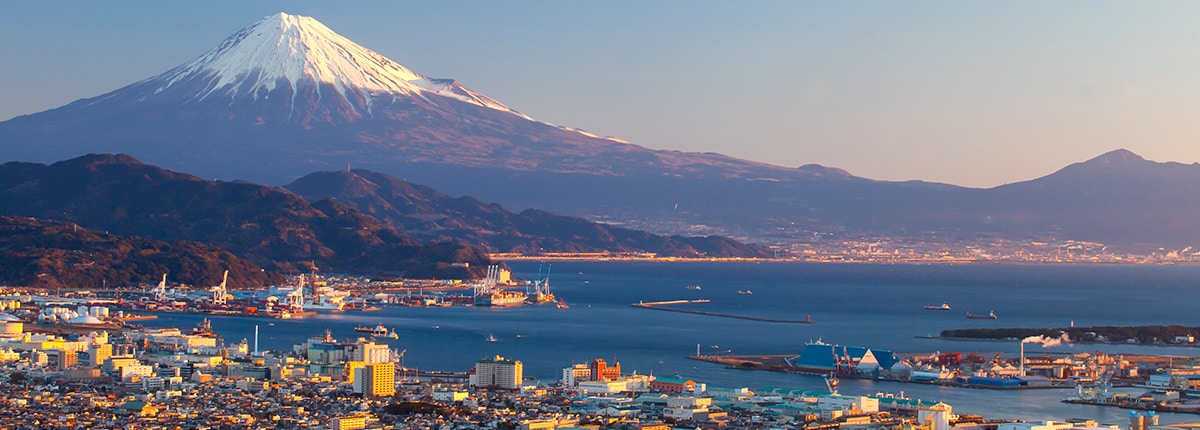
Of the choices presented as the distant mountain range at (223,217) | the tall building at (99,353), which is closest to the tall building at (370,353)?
the tall building at (99,353)

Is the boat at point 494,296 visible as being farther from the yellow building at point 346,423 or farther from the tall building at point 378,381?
the yellow building at point 346,423

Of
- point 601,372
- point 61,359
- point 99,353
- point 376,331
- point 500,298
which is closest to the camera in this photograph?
point 601,372

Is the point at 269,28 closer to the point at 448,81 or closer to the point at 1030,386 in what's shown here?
the point at 448,81

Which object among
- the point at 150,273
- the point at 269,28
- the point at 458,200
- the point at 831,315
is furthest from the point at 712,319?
the point at 269,28

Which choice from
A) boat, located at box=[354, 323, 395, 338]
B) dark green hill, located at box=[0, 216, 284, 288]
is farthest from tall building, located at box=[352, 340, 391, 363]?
dark green hill, located at box=[0, 216, 284, 288]

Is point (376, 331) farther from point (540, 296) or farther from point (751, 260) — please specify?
point (751, 260)

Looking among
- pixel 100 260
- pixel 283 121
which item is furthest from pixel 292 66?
pixel 100 260

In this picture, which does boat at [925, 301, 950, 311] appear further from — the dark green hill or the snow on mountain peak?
the snow on mountain peak
